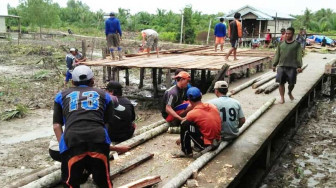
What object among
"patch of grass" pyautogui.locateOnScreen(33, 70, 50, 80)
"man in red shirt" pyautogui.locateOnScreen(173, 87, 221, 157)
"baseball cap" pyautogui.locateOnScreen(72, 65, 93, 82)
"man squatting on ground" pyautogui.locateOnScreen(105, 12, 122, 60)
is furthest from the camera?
"patch of grass" pyautogui.locateOnScreen(33, 70, 50, 80)

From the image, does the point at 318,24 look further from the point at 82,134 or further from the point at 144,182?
the point at 82,134

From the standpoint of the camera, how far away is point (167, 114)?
662 centimetres

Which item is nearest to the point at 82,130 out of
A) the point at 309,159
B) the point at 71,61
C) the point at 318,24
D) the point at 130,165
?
the point at 130,165

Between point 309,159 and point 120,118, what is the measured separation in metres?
4.33

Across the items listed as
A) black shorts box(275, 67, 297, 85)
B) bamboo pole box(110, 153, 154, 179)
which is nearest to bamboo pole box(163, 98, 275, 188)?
bamboo pole box(110, 153, 154, 179)

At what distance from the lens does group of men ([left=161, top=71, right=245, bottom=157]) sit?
4.93 metres

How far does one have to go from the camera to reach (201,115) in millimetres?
4898

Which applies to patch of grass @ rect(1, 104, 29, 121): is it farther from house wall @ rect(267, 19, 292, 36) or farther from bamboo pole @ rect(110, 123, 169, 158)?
house wall @ rect(267, 19, 292, 36)

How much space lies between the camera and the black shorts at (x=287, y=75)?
825cm

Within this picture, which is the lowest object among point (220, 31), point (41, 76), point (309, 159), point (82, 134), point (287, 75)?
point (309, 159)

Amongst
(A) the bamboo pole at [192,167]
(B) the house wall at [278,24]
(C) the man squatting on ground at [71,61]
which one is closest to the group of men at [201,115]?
(A) the bamboo pole at [192,167]

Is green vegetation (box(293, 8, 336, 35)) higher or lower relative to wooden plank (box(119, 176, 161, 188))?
higher

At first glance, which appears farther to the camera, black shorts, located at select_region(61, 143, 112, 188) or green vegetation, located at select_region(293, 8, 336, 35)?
green vegetation, located at select_region(293, 8, 336, 35)

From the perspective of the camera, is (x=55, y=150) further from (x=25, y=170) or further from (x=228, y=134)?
(x=25, y=170)
